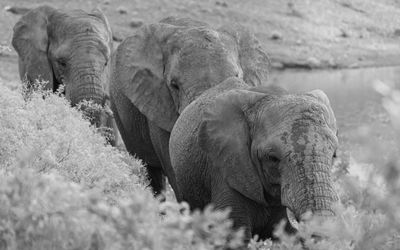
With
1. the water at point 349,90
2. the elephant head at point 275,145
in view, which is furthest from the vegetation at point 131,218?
the water at point 349,90

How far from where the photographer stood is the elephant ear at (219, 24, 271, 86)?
883cm

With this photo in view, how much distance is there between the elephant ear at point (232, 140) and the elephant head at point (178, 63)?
149cm

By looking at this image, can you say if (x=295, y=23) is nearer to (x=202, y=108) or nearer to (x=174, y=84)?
(x=174, y=84)

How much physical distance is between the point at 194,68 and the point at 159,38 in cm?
89

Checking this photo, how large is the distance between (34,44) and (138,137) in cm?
214

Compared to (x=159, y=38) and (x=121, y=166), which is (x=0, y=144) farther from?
(x=159, y=38)

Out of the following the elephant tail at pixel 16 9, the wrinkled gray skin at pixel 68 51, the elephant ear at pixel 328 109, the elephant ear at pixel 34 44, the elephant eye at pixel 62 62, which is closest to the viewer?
the elephant ear at pixel 328 109

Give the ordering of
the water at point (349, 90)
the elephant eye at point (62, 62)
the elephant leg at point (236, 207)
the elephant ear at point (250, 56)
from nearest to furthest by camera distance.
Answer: the elephant leg at point (236, 207), the elephant ear at point (250, 56), the elephant eye at point (62, 62), the water at point (349, 90)

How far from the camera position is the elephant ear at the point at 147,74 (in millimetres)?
8719

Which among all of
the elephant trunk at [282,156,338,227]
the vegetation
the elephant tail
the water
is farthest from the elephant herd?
the elephant tail

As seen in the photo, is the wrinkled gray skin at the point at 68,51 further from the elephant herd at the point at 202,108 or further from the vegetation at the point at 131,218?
the vegetation at the point at 131,218

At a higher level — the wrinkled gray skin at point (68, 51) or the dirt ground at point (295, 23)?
the wrinkled gray skin at point (68, 51)

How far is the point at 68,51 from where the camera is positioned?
1057cm

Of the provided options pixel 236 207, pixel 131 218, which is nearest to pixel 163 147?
pixel 236 207
